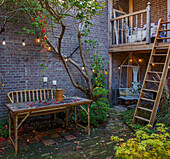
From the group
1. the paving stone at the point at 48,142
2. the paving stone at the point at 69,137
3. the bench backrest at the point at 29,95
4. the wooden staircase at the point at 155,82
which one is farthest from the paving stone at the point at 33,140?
the wooden staircase at the point at 155,82

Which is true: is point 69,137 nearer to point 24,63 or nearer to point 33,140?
point 33,140

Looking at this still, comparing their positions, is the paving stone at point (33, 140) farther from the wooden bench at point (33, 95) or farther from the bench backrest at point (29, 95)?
the bench backrest at point (29, 95)

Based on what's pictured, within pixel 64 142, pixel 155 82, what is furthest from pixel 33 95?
pixel 155 82

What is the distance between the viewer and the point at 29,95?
473 centimetres

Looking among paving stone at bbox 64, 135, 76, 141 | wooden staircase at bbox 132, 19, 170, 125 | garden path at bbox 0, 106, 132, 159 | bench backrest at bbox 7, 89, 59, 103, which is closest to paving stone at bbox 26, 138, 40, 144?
garden path at bbox 0, 106, 132, 159

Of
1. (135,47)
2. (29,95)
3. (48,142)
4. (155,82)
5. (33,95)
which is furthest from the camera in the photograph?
(135,47)

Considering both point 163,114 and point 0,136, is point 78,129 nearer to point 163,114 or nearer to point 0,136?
point 0,136

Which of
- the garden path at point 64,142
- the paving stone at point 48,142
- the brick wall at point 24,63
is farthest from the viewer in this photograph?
the brick wall at point 24,63

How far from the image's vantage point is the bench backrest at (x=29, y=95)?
15.2 ft

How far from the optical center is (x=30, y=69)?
195 inches

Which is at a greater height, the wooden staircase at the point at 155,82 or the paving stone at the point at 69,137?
the wooden staircase at the point at 155,82

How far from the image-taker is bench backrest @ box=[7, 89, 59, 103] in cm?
462

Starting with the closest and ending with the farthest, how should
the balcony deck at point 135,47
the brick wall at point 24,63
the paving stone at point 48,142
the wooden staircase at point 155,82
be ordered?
the paving stone at point 48,142, the wooden staircase at point 155,82, the brick wall at point 24,63, the balcony deck at point 135,47

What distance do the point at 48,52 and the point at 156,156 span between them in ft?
13.7
